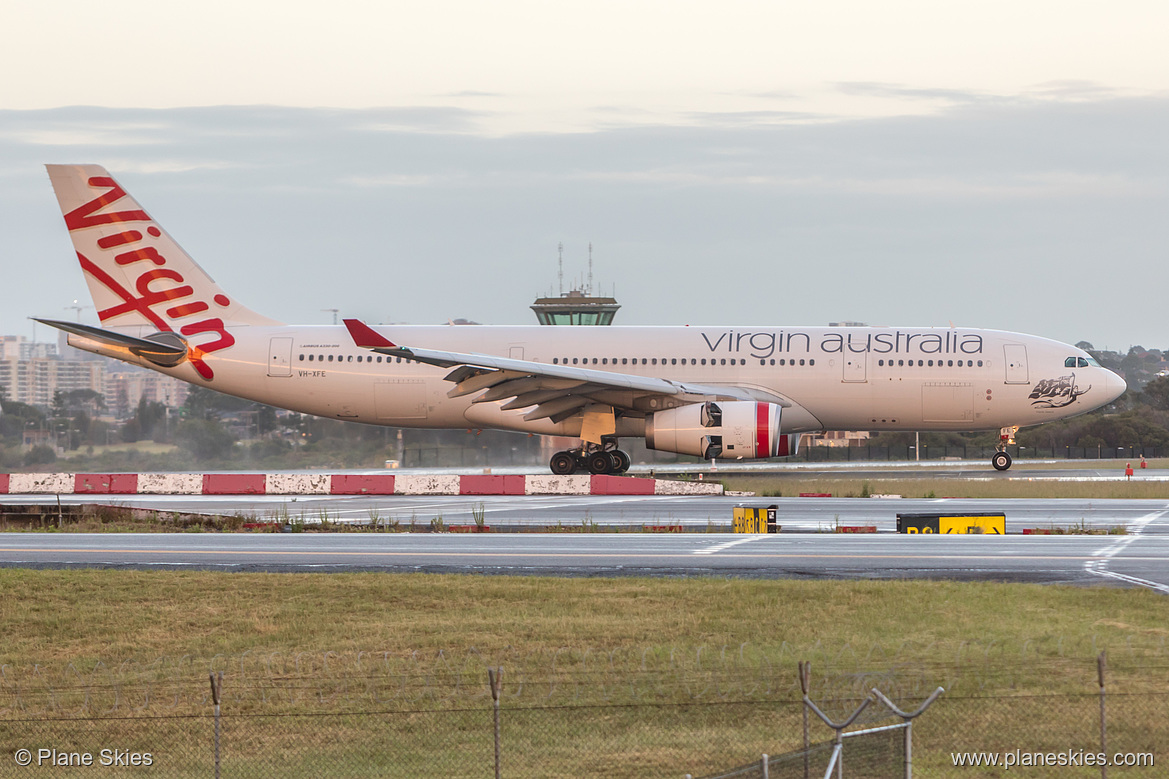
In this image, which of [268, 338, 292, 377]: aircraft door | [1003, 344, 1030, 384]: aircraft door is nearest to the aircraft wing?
[268, 338, 292, 377]: aircraft door

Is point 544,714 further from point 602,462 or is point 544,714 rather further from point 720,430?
point 602,462

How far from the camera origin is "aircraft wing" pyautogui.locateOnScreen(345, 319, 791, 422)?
3231 centimetres

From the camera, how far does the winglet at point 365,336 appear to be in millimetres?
31359

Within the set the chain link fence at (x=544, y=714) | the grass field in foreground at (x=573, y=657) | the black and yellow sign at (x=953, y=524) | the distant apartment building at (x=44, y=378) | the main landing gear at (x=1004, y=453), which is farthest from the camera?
the distant apartment building at (x=44, y=378)

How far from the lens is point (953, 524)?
24391mm

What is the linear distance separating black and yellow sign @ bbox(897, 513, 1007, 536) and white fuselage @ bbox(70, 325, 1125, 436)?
1293cm

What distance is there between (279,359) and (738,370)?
47.6ft

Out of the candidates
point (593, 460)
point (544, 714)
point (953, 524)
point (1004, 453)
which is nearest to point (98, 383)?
point (593, 460)

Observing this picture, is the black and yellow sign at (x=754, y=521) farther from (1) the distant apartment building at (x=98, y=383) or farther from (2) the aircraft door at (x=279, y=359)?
(1) the distant apartment building at (x=98, y=383)

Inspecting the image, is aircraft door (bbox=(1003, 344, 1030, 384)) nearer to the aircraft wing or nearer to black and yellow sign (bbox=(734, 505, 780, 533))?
the aircraft wing

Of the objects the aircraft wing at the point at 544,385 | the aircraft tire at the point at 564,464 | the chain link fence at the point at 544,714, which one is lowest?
the chain link fence at the point at 544,714

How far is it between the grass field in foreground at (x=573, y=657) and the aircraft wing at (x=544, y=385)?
1417 cm

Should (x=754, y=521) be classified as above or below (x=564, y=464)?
Result: below

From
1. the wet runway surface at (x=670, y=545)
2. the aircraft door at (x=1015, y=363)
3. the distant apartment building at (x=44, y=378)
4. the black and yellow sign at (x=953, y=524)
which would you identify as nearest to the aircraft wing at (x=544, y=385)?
the wet runway surface at (x=670, y=545)
